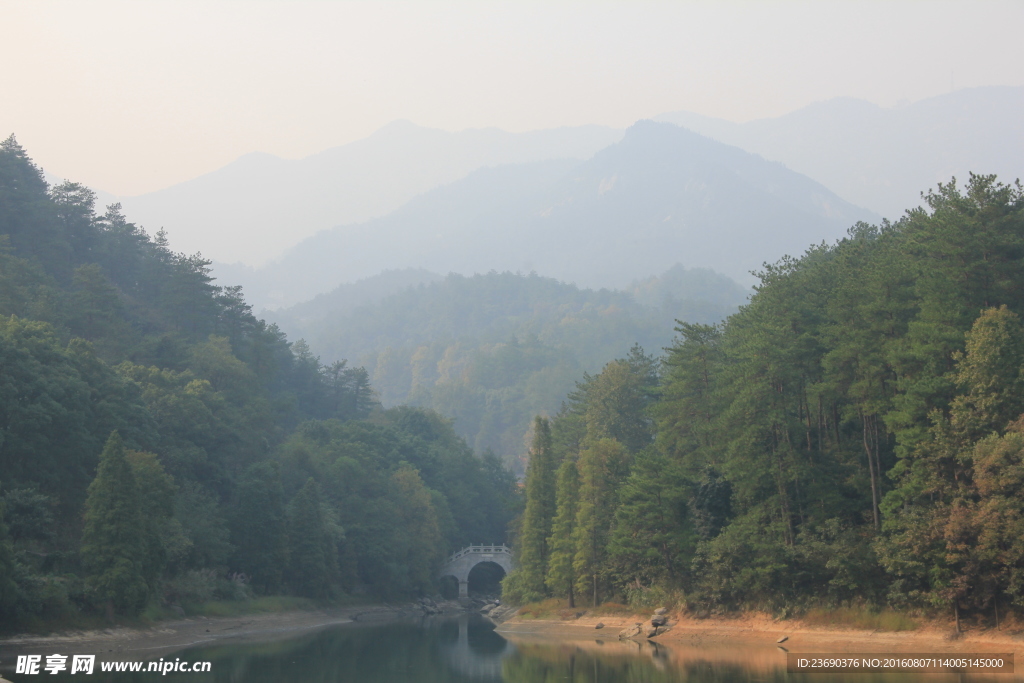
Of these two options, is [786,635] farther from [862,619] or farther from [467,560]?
[467,560]

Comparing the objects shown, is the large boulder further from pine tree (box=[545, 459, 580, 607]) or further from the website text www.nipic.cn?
the website text www.nipic.cn

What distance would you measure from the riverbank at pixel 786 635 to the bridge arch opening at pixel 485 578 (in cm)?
5878

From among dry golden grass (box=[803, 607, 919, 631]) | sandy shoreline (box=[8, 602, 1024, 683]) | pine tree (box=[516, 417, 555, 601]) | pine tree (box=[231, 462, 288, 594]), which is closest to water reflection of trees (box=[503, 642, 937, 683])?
sandy shoreline (box=[8, 602, 1024, 683])

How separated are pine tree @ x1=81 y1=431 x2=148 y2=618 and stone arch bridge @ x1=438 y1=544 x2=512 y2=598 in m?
65.2

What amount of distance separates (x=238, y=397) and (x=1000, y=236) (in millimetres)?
75466

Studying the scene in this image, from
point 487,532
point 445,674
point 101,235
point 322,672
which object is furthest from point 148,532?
point 487,532

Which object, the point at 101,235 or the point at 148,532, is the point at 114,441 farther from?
the point at 101,235

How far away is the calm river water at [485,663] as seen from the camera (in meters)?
33.9

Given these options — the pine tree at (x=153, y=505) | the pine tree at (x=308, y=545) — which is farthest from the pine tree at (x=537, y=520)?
the pine tree at (x=153, y=505)

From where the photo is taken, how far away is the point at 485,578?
125 m

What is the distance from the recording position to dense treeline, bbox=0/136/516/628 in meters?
49.9

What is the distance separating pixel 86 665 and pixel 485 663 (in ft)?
61.1

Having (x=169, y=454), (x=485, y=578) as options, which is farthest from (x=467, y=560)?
(x=169, y=454)

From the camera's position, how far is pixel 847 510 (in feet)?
153
